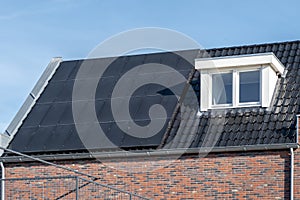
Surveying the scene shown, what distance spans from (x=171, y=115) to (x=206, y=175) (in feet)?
6.55

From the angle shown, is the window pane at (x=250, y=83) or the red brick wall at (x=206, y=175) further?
the window pane at (x=250, y=83)

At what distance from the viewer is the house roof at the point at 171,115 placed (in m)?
18.0

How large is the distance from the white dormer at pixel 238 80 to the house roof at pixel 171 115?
0.78 feet

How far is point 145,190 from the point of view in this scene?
1830 centimetres

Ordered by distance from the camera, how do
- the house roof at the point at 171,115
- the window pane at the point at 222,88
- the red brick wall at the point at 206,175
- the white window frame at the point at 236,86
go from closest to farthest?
the red brick wall at the point at 206,175 → the house roof at the point at 171,115 → the white window frame at the point at 236,86 → the window pane at the point at 222,88

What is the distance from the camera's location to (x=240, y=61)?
18609mm

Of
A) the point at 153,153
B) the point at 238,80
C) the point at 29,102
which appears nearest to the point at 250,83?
the point at 238,80

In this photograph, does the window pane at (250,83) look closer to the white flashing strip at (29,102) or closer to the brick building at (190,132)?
the brick building at (190,132)

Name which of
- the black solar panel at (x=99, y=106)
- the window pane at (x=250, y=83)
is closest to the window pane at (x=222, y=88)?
the window pane at (x=250, y=83)

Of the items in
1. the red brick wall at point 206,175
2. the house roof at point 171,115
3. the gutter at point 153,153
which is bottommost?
the red brick wall at point 206,175

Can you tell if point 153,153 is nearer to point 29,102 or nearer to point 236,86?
point 236,86

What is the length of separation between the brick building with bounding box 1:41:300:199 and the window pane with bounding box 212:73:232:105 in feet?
0.08

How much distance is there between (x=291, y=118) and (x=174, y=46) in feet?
16.6

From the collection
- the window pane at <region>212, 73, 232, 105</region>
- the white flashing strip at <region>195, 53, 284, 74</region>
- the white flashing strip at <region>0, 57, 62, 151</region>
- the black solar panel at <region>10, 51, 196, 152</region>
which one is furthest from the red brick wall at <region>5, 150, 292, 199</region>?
the white flashing strip at <region>195, 53, 284, 74</region>
